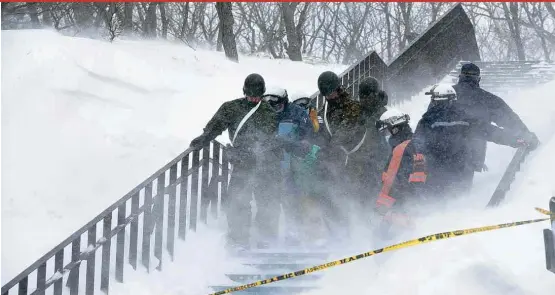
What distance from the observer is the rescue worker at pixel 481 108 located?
23.4ft

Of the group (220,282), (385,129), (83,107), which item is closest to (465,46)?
(83,107)

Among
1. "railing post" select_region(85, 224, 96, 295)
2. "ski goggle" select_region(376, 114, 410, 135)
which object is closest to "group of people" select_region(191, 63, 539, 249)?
"ski goggle" select_region(376, 114, 410, 135)

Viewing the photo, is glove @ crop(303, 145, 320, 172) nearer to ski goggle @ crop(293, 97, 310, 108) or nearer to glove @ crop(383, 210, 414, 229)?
ski goggle @ crop(293, 97, 310, 108)

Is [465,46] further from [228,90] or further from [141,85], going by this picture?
[141,85]

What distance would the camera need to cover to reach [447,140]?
22.5ft

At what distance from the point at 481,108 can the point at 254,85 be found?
229cm

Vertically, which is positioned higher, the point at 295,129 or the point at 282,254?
the point at 295,129

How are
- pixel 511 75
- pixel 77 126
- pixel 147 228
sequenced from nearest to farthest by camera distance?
pixel 147 228 < pixel 77 126 < pixel 511 75

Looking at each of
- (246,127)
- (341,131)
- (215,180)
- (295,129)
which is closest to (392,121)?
(341,131)

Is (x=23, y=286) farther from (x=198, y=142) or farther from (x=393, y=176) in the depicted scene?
(x=393, y=176)

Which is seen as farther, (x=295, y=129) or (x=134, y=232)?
(x=295, y=129)

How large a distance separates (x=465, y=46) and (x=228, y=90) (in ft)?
23.1

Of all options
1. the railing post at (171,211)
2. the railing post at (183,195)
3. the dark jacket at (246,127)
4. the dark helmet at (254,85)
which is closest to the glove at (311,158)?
the dark jacket at (246,127)

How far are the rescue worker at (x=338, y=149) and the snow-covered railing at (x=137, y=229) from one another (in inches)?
48.4
